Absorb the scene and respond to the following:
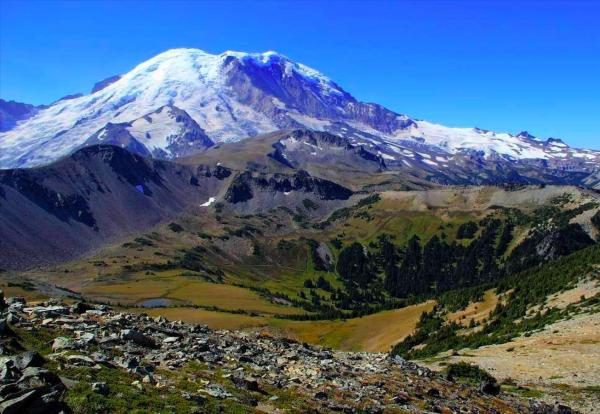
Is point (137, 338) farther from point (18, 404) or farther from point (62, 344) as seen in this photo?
point (18, 404)

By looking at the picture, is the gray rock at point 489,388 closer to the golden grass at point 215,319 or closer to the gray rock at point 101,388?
the gray rock at point 101,388

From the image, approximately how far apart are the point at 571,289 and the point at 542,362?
153 feet

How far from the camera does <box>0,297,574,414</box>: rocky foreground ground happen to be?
75.8ft

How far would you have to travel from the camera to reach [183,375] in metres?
30.9

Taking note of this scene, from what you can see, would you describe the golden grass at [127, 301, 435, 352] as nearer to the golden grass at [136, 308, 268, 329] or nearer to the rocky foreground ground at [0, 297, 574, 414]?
the golden grass at [136, 308, 268, 329]

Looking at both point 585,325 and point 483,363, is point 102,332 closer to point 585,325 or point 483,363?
point 483,363

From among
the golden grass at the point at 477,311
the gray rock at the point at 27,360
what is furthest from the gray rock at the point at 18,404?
the golden grass at the point at 477,311

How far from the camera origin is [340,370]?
133 ft

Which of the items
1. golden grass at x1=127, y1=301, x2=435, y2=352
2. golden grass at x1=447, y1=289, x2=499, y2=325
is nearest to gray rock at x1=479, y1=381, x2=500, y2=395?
golden grass at x1=447, y1=289, x2=499, y2=325

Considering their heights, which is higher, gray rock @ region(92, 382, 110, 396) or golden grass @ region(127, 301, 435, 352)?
gray rock @ region(92, 382, 110, 396)

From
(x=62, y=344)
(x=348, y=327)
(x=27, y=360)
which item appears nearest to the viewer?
(x=27, y=360)

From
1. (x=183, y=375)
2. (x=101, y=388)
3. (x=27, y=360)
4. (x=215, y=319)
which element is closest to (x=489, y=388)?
(x=183, y=375)

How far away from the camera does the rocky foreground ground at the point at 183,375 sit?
23.1m

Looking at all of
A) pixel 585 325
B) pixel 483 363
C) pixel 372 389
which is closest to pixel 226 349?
pixel 372 389
